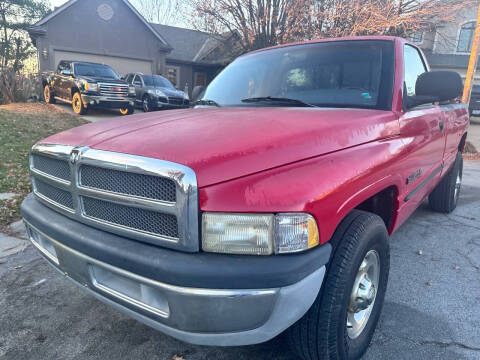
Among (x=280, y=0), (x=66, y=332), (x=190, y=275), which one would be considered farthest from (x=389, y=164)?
(x=280, y=0)

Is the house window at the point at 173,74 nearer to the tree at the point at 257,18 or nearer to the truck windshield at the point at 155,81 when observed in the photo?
the tree at the point at 257,18

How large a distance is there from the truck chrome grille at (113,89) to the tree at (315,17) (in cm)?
606

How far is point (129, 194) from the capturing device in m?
1.63

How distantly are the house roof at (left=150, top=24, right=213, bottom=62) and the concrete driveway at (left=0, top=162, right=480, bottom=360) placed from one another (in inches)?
1046

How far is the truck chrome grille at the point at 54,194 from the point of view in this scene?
1983 millimetres

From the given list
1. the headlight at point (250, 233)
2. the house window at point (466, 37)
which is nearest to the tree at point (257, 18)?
the headlight at point (250, 233)

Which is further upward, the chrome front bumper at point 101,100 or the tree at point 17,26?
the tree at point 17,26

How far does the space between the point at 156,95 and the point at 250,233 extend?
14.0 m

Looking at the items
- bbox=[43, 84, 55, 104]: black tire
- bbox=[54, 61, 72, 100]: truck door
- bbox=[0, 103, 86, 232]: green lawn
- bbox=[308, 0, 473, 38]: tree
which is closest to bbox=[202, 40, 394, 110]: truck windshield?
bbox=[0, 103, 86, 232]: green lawn

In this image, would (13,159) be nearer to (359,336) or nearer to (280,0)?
(359,336)

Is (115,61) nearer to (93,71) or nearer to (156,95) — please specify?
(156,95)

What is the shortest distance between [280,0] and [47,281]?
15.7 m

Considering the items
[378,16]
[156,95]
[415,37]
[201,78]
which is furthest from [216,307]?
[201,78]

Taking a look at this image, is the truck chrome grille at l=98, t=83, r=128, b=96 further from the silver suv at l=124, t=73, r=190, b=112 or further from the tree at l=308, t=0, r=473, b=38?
the tree at l=308, t=0, r=473, b=38
